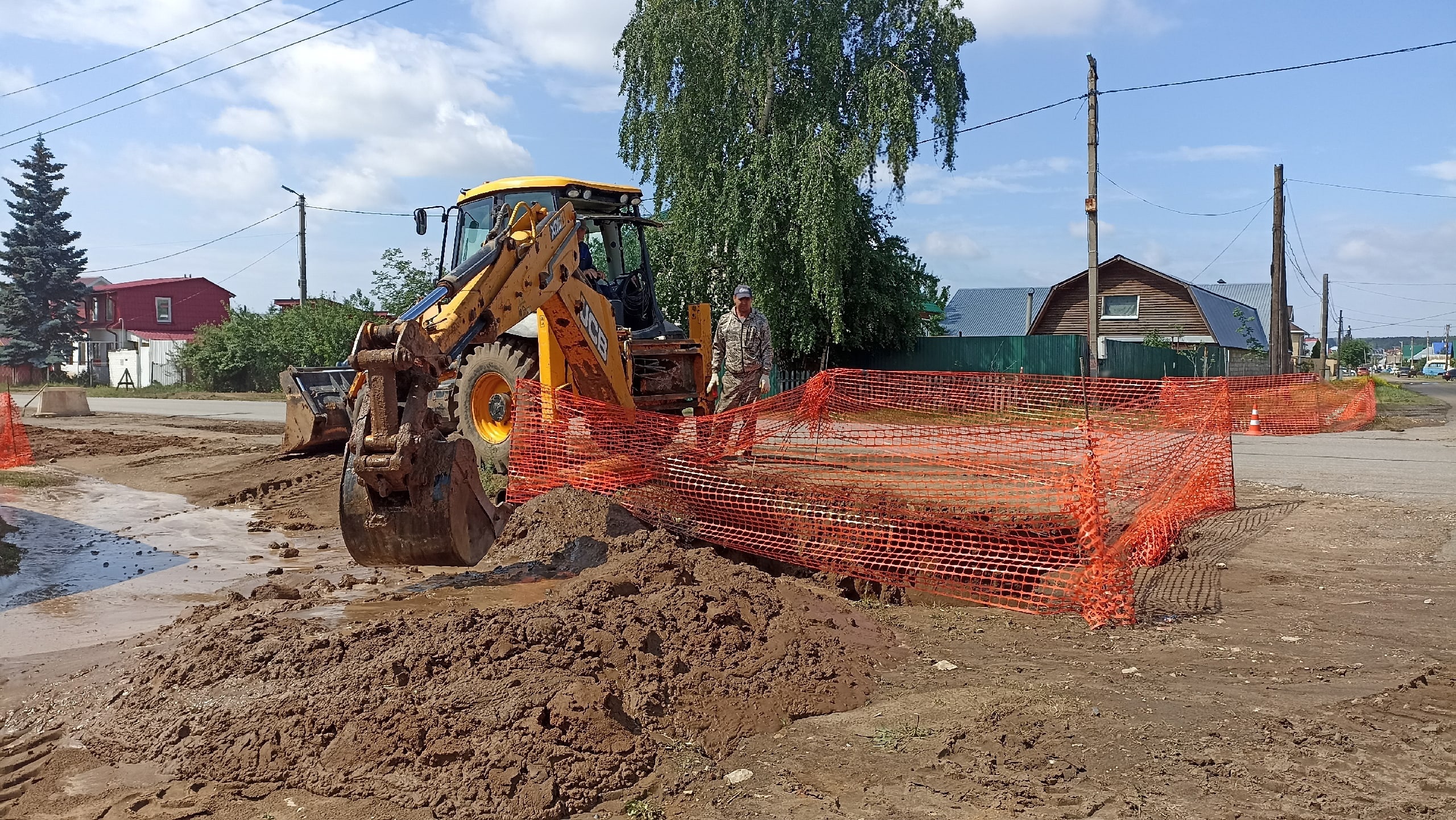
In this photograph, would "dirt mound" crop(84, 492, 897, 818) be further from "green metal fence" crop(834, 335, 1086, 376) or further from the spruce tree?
the spruce tree

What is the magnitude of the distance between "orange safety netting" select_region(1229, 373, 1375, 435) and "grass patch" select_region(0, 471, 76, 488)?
722 inches

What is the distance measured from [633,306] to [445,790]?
7.59m

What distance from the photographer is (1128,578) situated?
5.55 m

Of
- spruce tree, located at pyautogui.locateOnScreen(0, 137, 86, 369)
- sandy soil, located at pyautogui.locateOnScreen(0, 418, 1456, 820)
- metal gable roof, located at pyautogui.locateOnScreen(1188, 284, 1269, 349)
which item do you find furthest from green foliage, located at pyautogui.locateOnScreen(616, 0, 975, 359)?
spruce tree, located at pyautogui.locateOnScreen(0, 137, 86, 369)

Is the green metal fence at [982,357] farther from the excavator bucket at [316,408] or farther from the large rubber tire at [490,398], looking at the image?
the large rubber tire at [490,398]

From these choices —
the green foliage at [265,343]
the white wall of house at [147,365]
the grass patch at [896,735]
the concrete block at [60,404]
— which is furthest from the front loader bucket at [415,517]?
the white wall of house at [147,365]

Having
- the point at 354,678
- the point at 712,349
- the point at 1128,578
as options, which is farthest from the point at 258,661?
the point at 712,349

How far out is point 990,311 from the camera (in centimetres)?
5322

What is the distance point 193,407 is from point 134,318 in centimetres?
3114

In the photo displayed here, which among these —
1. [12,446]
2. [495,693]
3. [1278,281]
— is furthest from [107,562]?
[1278,281]

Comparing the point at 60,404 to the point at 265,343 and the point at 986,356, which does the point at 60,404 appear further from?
the point at 986,356

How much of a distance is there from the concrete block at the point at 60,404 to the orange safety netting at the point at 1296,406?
2613 cm

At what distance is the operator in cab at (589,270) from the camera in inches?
301

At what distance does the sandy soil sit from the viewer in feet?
10.8
